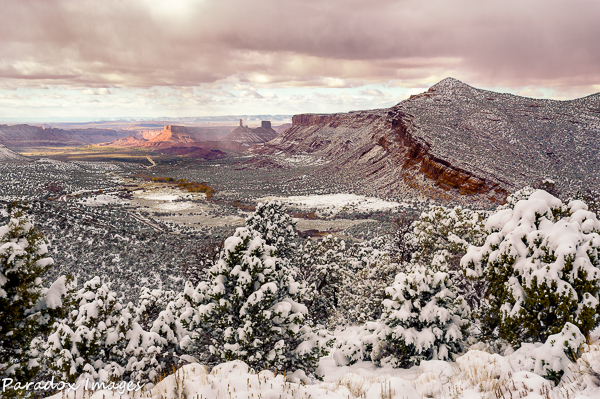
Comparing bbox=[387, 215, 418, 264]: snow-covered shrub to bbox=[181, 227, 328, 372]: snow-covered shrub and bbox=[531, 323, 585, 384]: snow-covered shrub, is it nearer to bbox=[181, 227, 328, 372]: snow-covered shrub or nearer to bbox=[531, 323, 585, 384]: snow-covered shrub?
bbox=[181, 227, 328, 372]: snow-covered shrub

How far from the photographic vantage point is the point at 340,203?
6981 cm

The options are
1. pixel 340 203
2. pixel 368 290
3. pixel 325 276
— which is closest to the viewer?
pixel 368 290

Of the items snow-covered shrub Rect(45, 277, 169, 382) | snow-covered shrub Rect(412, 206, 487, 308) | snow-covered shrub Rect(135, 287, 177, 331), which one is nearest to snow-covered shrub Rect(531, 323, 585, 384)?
snow-covered shrub Rect(412, 206, 487, 308)

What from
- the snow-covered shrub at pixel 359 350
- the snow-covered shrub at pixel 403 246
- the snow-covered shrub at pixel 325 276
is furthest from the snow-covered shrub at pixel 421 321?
the snow-covered shrub at pixel 403 246

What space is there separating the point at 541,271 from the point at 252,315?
767 cm

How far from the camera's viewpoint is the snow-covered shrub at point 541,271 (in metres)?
7.70

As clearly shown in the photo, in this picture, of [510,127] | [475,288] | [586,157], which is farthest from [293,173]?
[475,288]

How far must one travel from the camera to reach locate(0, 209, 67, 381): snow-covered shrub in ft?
25.4

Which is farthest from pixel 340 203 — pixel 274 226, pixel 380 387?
pixel 380 387

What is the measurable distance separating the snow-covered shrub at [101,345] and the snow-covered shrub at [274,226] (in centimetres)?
938

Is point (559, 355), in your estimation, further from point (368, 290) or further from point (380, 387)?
point (368, 290)

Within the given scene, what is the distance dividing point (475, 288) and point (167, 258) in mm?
29164

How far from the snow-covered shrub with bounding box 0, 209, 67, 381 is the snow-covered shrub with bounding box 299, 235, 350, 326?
13.6 meters

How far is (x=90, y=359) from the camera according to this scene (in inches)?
395
